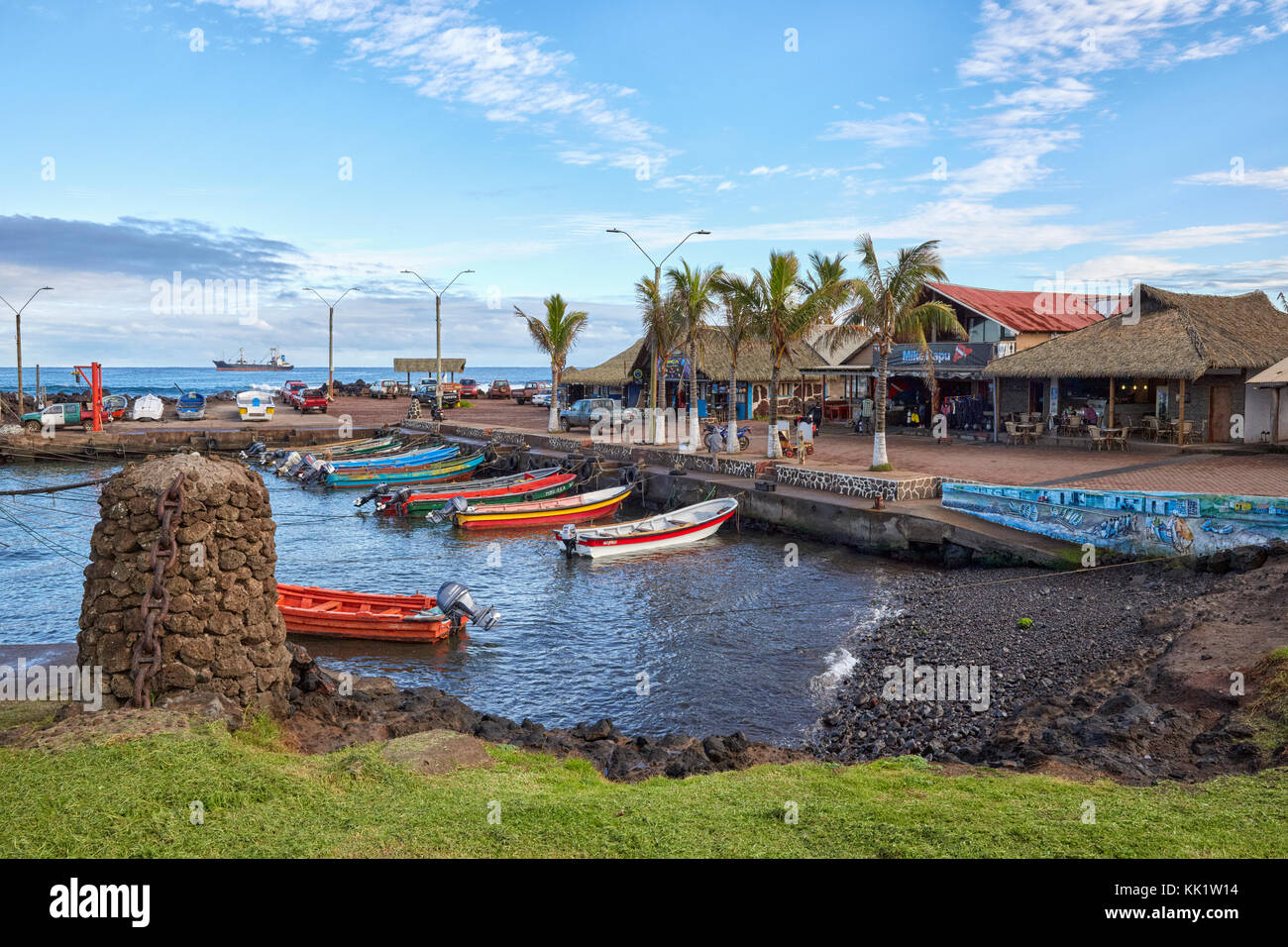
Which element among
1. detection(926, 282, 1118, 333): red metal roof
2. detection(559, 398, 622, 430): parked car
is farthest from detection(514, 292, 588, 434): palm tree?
detection(926, 282, 1118, 333): red metal roof

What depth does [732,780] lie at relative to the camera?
9.27 meters

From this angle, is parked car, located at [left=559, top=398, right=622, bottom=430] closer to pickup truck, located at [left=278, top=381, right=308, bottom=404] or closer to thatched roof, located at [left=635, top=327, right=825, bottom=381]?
thatched roof, located at [left=635, top=327, right=825, bottom=381]

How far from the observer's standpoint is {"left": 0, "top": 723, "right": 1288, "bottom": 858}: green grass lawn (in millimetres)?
6738

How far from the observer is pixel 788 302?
109 ft

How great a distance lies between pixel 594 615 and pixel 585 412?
101 ft

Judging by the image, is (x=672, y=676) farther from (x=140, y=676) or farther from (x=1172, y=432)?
(x=1172, y=432)

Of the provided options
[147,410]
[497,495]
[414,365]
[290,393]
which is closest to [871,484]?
[497,495]

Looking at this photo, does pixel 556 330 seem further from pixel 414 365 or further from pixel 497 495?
pixel 414 365

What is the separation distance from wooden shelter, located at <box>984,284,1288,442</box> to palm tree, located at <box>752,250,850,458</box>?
8437mm

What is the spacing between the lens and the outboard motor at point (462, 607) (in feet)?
62.3

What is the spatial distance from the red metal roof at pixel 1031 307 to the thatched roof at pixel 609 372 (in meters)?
20.7

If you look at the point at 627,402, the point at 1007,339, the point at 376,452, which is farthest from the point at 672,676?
the point at 627,402

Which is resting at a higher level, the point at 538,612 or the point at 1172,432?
the point at 1172,432
